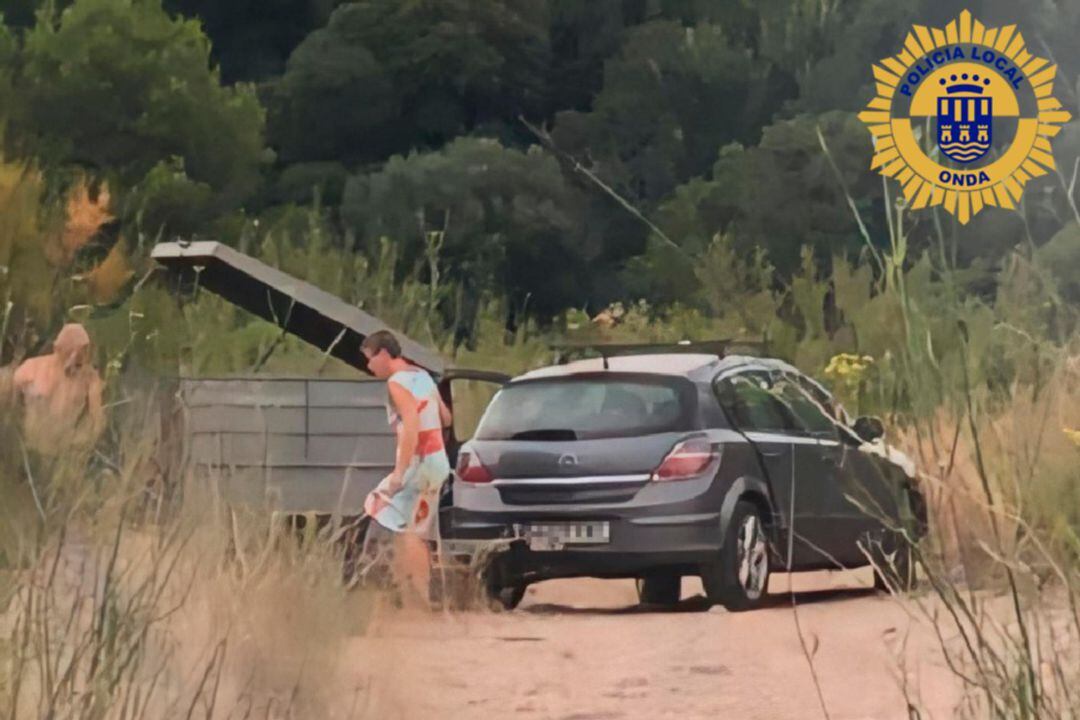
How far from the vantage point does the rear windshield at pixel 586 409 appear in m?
10.9

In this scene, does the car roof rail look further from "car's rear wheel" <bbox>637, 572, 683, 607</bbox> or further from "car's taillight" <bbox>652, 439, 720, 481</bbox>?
"car's rear wheel" <bbox>637, 572, 683, 607</bbox>

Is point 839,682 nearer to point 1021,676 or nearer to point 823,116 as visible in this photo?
point 1021,676

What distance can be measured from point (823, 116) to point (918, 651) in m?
22.0

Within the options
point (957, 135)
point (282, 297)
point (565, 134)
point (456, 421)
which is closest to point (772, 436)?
point (957, 135)

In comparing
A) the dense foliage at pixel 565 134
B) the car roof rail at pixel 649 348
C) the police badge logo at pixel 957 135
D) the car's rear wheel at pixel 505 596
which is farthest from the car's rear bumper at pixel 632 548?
the dense foliage at pixel 565 134

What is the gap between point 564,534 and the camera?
1077 cm

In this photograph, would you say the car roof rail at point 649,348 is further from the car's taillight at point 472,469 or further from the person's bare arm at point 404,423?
the person's bare arm at point 404,423

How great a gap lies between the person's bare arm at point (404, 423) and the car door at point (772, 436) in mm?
1606

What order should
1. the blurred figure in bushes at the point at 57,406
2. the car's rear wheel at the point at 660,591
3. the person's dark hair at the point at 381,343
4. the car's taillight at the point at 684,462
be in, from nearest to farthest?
the blurred figure in bushes at the point at 57,406 → the person's dark hair at the point at 381,343 → the car's taillight at the point at 684,462 → the car's rear wheel at the point at 660,591

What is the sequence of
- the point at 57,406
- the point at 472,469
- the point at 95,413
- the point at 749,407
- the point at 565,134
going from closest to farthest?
the point at 95,413 < the point at 57,406 < the point at 472,469 < the point at 749,407 < the point at 565,134

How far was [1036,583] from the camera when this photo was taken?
14.4 ft

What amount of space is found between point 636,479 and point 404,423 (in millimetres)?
1184

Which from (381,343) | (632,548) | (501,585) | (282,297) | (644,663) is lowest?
(644,663)

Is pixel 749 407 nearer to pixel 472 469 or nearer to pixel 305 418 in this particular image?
pixel 472 469
